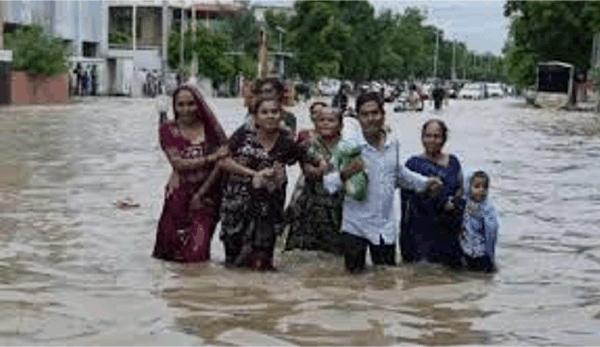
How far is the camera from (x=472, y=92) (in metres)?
93.7

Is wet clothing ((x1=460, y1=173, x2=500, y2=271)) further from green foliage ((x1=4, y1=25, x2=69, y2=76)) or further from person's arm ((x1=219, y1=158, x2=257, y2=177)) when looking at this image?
green foliage ((x1=4, y1=25, x2=69, y2=76))

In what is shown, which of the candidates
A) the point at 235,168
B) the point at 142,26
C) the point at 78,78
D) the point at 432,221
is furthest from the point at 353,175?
the point at 142,26

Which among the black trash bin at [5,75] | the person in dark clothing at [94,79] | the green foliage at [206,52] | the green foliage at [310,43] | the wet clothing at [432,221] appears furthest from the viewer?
the green foliage at [310,43]

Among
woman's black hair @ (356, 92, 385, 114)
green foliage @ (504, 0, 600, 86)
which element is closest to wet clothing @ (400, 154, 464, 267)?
woman's black hair @ (356, 92, 385, 114)

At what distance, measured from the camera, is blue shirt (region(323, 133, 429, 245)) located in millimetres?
8258

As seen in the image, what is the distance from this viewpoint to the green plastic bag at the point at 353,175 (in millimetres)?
8070

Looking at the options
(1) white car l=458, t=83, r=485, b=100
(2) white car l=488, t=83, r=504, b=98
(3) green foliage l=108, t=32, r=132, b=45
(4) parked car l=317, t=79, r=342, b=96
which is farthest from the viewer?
(2) white car l=488, t=83, r=504, b=98

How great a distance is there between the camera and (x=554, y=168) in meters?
20.5

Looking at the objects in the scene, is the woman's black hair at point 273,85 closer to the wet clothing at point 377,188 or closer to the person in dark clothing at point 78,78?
the wet clothing at point 377,188

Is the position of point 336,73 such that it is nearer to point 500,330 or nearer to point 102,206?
point 102,206

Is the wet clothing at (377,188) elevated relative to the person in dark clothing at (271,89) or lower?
lower

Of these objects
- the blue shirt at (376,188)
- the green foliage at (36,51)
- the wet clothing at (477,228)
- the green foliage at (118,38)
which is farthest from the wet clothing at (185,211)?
the green foliage at (118,38)

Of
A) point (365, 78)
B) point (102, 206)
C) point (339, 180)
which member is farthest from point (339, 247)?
point (365, 78)

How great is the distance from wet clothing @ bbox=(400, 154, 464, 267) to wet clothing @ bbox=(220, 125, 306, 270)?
928mm
